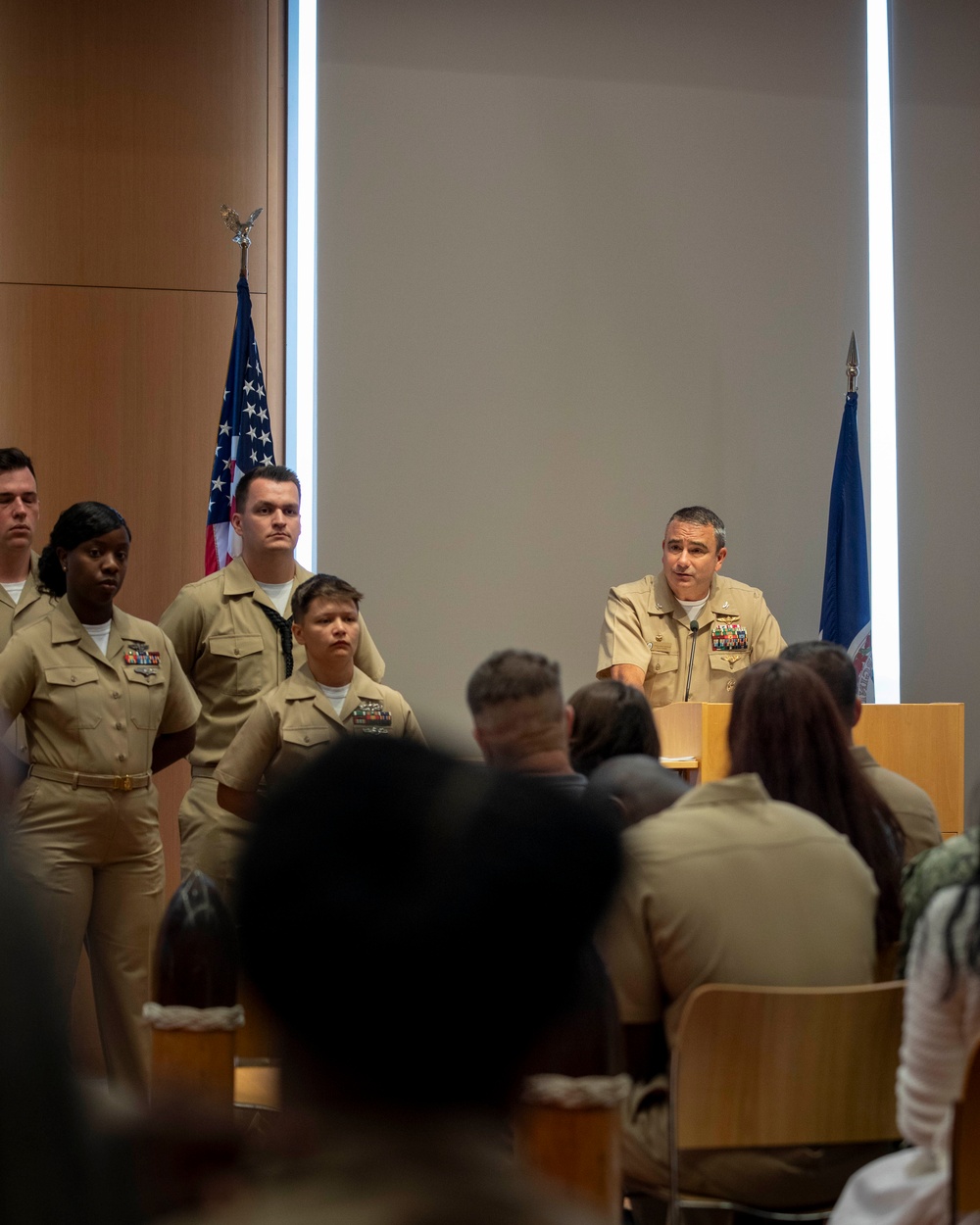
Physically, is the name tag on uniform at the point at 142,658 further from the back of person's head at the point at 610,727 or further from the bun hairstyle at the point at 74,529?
the back of person's head at the point at 610,727

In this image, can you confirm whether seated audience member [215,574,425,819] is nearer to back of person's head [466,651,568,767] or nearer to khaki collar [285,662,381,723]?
khaki collar [285,662,381,723]

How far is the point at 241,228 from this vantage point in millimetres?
5625

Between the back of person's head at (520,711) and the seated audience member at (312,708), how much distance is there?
1016 millimetres

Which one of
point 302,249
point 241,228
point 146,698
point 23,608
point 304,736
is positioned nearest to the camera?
point 304,736

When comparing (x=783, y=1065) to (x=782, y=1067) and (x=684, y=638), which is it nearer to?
(x=782, y=1067)

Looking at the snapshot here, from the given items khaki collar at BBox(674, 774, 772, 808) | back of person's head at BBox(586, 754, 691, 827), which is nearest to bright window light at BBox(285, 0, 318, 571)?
back of person's head at BBox(586, 754, 691, 827)

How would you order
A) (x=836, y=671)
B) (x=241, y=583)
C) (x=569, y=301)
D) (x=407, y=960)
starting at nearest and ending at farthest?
(x=407, y=960), (x=836, y=671), (x=241, y=583), (x=569, y=301)

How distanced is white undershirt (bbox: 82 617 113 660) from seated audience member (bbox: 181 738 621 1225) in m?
3.20

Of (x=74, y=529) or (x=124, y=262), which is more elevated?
(x=124, y=262)

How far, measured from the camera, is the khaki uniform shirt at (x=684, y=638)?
5328 millimetres

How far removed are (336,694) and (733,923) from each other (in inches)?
73.8

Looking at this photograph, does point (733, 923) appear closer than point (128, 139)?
Yes

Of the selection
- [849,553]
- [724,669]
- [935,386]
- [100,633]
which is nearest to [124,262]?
[100,633]

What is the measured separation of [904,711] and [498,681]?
2.22m
